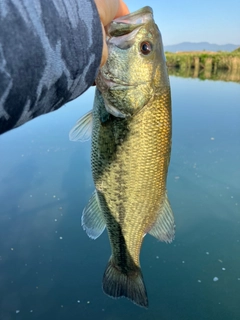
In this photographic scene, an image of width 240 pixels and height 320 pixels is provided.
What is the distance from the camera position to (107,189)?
1.04 meters

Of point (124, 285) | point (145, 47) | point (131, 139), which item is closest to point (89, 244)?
point (124, 285)

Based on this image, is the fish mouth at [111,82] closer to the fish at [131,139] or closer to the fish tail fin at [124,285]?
the fish at [131,139]

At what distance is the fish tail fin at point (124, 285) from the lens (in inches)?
45.0

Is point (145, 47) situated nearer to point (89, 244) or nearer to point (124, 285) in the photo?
point (124, 285)

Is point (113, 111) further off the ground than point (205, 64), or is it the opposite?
point (113, 111)

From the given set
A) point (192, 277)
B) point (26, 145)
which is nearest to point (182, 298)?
point (192, 277)

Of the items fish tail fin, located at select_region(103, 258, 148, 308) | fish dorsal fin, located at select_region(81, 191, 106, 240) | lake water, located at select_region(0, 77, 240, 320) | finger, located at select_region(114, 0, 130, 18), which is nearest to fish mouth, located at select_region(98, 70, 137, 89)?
finger, located at select_region(114, 0, 130, 18)

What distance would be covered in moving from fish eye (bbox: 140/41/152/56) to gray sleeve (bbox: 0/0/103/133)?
1.04ft

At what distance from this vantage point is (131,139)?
37.1 inches

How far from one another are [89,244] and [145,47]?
69.5 inches

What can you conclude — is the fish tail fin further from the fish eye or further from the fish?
the fish eye

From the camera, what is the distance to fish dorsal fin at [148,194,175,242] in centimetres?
107

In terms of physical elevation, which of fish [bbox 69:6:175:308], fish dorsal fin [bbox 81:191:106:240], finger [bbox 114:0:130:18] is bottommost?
fish dorsal fin [bbox 81:191:106:240]

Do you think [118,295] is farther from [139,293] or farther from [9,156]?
[9,156]
